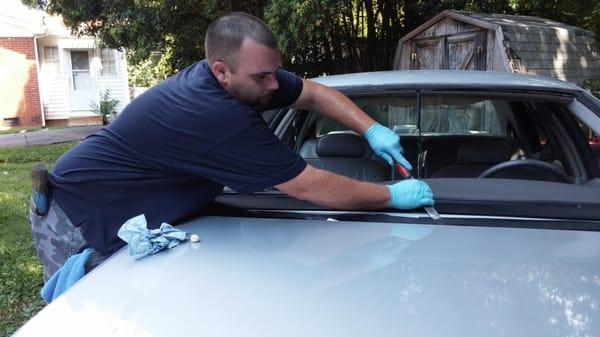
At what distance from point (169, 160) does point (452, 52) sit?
7.54 m

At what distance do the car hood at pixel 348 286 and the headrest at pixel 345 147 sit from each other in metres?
1.14

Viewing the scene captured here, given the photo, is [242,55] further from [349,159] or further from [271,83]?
[349,159]

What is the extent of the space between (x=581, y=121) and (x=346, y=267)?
1893 millimetres

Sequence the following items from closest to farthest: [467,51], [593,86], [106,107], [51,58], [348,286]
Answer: [348,286], [593,86], [467,51], [106,107], [51,58]

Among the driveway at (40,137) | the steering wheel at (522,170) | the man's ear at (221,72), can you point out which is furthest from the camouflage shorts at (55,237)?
the driveway at (40,137)

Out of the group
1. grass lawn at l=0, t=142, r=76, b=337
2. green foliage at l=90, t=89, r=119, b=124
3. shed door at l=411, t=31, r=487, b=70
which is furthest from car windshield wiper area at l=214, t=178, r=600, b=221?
green foliage at l=90, t=89, r=119, b=124

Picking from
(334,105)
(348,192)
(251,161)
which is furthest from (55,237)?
(334,105)

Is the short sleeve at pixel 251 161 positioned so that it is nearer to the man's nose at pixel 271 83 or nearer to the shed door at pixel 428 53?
the man's nose at pixel 271 83

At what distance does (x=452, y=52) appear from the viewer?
8633 millimetres

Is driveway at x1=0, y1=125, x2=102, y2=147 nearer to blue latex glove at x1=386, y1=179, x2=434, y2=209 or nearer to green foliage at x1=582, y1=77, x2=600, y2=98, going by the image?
green foliage at x1=582, y1=77, x2=600, y2=98

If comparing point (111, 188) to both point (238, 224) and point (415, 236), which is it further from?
point (415, 236)

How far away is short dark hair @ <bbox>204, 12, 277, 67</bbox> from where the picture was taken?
184 cm

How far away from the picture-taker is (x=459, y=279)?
1.44m

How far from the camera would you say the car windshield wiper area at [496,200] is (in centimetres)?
189
